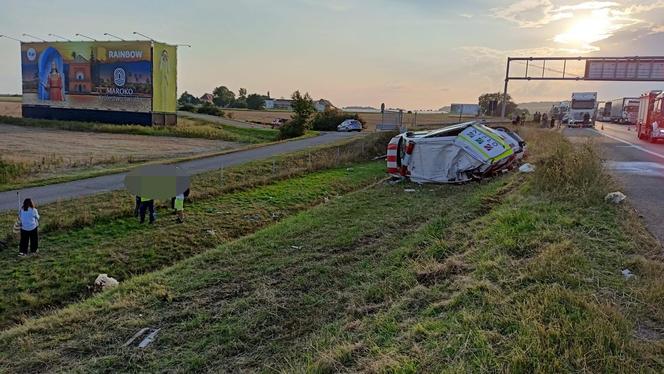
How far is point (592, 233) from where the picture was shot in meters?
5.86

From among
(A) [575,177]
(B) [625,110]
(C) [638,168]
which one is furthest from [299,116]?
(B) [625,110]

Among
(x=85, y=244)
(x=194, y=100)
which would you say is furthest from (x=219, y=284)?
(x=194, y=100)

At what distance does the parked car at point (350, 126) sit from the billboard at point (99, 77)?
1904 centimetres

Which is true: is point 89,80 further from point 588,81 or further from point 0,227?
point 588,81

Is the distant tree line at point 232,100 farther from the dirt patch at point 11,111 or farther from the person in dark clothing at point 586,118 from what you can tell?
the person in dark clothing at point 586,118

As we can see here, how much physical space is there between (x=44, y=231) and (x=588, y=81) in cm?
4554

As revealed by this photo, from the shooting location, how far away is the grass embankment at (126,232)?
761 cm

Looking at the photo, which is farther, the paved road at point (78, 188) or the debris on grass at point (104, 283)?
the paved road at point (78, 188)

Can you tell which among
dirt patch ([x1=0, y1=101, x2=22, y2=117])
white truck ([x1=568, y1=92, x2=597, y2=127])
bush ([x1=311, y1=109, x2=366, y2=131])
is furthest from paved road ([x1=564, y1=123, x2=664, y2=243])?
dirt patch ([x1=0, y1=101, x2=22, y2=117])

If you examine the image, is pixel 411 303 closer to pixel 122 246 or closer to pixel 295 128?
pixel 122 246

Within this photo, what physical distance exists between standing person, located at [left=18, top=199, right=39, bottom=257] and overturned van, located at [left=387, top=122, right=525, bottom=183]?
34.7 feet

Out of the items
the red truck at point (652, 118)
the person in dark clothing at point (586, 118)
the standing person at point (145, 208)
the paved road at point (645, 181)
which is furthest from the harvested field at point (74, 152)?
the person in dark clothing at point (586, 118)

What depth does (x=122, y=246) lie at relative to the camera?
30.7 ft

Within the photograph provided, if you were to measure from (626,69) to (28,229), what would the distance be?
149 ft
